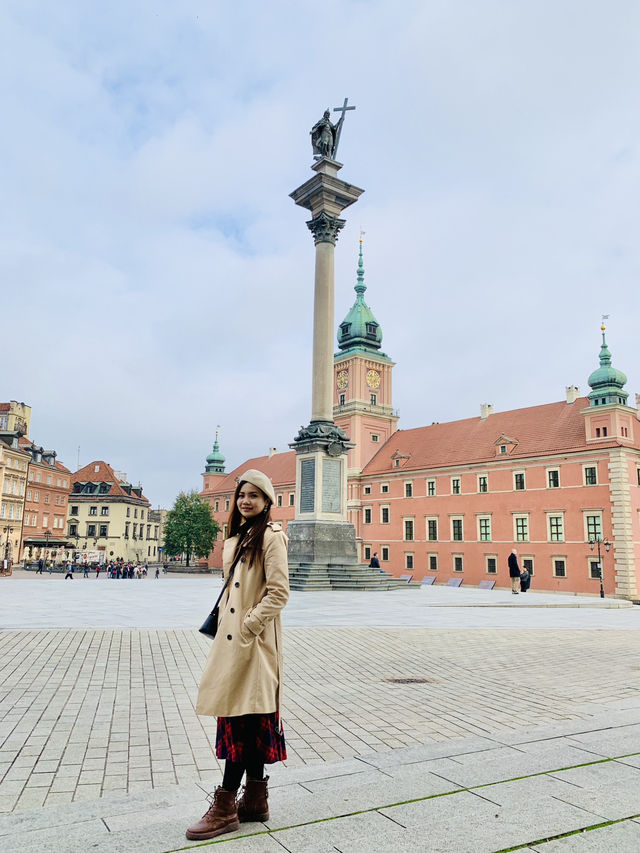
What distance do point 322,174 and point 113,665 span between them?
21.9 metres

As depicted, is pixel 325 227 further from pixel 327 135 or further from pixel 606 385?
pixel 606 385

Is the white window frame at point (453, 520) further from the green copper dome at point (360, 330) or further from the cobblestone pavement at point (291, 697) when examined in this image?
the cobblestone pavement at point (291, 697)

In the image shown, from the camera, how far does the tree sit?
7369 cm

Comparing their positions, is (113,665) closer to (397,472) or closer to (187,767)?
A: (187,767)

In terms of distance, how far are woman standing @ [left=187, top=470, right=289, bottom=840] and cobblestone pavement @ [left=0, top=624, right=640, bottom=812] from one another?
38.0 inches

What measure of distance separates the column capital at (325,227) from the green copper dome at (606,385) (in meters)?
27.9

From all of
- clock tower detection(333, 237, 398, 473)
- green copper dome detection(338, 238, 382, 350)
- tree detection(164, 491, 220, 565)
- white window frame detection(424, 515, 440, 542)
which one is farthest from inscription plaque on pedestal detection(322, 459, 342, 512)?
tree detection(164, 491, 220, 565)

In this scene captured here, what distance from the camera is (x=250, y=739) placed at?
146 inches

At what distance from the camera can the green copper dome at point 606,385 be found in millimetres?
45375

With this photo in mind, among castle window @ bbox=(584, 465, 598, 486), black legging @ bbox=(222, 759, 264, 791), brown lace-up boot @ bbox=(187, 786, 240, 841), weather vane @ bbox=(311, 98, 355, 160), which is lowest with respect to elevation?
brown lace-up boot @ bbox=(187, 786, 240, 841)

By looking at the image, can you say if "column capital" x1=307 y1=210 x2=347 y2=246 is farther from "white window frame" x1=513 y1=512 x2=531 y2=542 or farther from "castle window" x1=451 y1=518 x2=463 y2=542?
"castle window" x1=451 y1=518 x2=463 y2=542

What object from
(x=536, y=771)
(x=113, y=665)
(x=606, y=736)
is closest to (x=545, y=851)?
(x=536, y=771)

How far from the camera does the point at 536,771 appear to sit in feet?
14.1

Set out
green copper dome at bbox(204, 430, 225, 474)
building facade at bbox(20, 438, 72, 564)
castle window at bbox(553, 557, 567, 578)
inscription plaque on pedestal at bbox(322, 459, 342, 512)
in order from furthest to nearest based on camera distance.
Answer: green copper dome at bbox(204, 430, 225, 474)
building facade at bbox(20, 438, 72, 564)
castle window at bbox(553, 557, 567, 578)
inscription plaque on pedestal at bbox(322, 459, 342, 512)
